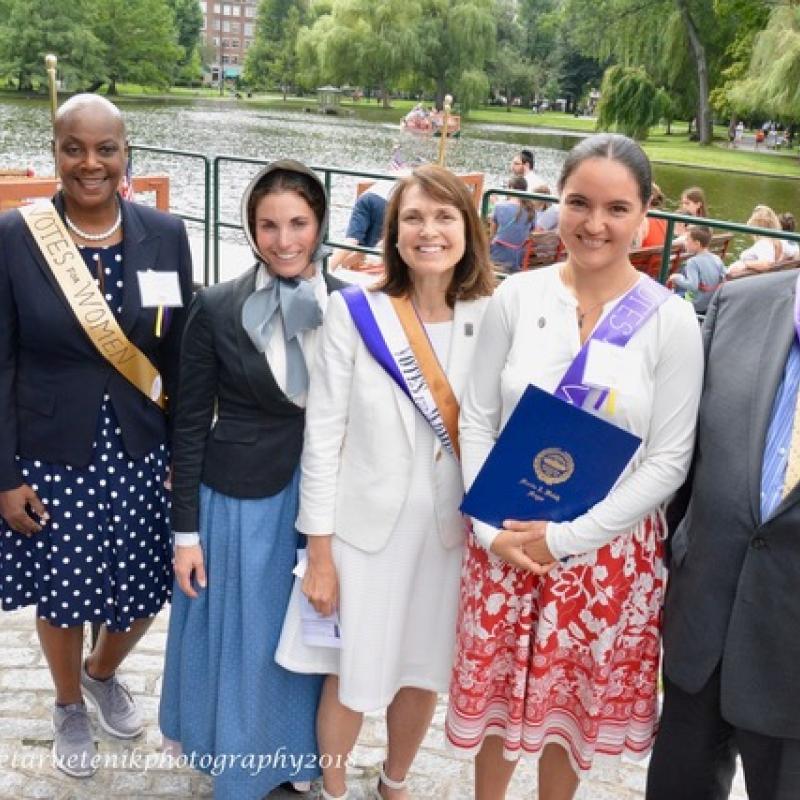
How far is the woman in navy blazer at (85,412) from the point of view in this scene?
2615mm

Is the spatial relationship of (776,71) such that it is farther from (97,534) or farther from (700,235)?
(97,534)

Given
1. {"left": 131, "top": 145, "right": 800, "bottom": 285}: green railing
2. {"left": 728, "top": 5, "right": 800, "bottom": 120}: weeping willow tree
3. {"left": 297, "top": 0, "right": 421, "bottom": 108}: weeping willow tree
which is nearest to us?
{"left": 131, "top": 145, "right": 800, "bottom": 285}: green railing

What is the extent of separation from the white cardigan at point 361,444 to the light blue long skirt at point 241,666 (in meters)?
0.17

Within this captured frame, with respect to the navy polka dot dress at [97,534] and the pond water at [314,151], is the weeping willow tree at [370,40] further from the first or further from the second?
the navy polka dot dress at [97,534]

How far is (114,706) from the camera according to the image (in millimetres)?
3221

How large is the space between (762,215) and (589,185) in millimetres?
7372

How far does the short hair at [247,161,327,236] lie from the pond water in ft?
21.7

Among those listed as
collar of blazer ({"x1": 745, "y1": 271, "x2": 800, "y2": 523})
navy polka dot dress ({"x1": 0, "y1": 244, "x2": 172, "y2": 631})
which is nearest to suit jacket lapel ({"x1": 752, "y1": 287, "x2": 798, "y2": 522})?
collar of blazer ({"x1": 745, "y1": 271, "x2": 800, "y2": 523})

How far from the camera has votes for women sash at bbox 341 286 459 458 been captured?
2.39 meters

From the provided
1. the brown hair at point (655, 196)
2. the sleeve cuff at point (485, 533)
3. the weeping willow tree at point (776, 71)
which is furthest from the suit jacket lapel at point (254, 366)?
the weeping willow tree at point (776, 71)

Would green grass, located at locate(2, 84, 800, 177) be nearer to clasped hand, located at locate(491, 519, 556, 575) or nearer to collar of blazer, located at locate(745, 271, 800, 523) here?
collar of blazer, located at locate(745, 271, 800, 523)

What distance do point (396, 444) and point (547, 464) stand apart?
408 millimetres

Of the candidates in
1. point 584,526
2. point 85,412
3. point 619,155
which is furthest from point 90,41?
point 584,526

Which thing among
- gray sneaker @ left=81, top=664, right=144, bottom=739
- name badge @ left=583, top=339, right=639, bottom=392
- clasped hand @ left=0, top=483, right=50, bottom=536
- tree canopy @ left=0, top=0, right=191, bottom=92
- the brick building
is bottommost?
gray sneaker @ left=81, top=664, right=144, bottom=739
